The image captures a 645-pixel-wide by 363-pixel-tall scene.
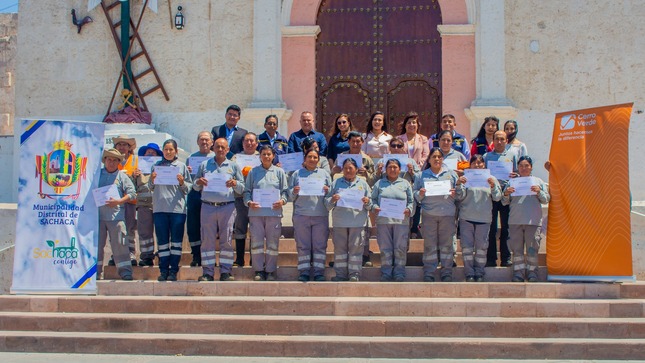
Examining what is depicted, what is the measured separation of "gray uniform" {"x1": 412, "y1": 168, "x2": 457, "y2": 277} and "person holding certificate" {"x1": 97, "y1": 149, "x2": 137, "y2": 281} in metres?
3.39

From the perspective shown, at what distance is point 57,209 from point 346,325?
3.63 meters

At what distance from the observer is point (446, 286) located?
8539 mm

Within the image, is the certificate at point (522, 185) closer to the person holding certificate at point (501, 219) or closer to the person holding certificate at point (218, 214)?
the person holding certificate at point (501, 219)

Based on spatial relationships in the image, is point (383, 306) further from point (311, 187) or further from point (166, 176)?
point (166, 176)

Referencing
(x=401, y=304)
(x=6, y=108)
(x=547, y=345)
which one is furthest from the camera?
(x=6, y=108)

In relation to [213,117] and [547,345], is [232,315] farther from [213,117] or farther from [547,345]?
[213,117]


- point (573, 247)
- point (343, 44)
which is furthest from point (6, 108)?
point (573, 247)

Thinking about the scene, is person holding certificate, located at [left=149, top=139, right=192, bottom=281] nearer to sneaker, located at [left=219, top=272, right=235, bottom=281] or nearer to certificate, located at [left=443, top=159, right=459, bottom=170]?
sneaker, located at [left=219, top=272, right=235, bottom=281]

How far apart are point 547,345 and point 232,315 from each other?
10.4ft

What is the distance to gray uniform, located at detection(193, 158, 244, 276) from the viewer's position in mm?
8945

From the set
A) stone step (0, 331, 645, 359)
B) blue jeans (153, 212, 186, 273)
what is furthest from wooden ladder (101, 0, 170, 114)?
stone step (0, 331, 645, 359)

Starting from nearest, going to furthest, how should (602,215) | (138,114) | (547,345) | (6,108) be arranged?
(547,345)
(602,215)
(138,114)
(6,108)

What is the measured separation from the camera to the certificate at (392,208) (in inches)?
351

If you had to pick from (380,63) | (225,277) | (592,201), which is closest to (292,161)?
Answer: (225,277)
